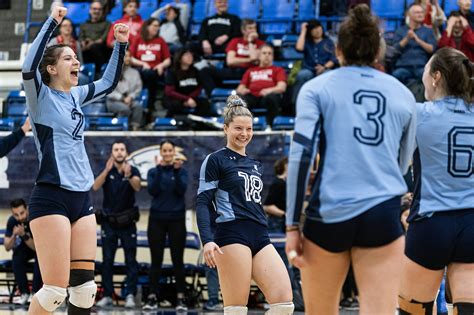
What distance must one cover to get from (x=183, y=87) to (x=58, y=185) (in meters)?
8.14

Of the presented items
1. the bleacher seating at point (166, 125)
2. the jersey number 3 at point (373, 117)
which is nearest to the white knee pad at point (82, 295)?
the jersey number 3 at point (373, 117)

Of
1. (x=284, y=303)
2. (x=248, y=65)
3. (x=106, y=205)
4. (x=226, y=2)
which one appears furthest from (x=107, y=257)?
(x=284, y=303)

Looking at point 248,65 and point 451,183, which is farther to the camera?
point 248,65

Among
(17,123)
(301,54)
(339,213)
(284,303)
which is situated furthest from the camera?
(301,54)

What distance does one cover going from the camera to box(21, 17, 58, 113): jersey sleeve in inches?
255

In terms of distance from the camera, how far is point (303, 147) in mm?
4637

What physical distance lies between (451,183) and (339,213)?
3.39ft

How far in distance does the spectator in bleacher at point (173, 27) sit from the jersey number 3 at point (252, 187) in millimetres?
8923

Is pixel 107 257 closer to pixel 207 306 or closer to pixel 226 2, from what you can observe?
pixel 207 306

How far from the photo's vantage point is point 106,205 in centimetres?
1289

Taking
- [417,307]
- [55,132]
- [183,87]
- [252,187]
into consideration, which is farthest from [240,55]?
[417,307]

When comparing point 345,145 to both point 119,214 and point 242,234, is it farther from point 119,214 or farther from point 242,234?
point 119,214

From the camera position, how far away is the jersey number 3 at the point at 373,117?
4.69 meters

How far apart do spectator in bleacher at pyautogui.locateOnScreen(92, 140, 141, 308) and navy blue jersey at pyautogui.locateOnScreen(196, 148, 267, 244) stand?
5.73 m
